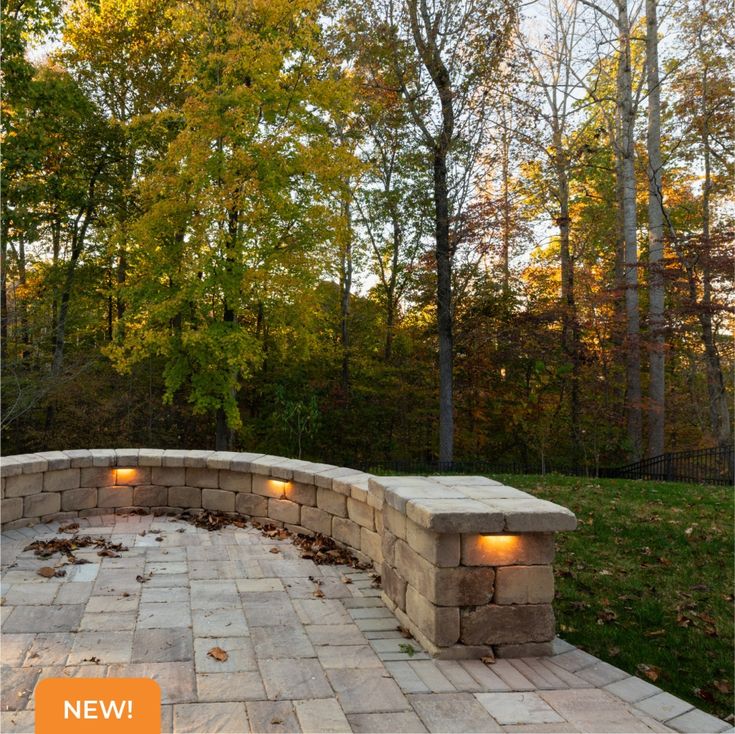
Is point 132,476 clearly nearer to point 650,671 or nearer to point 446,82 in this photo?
point 650,671

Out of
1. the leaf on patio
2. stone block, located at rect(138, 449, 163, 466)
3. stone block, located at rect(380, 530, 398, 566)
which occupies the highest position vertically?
stone block, located at rect(138, 449, 163, 466)

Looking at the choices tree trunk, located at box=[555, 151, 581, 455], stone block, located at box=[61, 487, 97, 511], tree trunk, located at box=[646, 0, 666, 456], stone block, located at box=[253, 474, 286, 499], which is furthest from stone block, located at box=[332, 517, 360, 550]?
tree trunk, located at box=[555, 151, 581, 455]

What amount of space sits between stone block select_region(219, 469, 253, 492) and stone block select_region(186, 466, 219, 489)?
0.08m

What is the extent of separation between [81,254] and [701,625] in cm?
1593

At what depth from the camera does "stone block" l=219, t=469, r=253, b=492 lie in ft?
21.4

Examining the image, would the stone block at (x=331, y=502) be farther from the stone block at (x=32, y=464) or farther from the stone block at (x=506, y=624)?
the stone block at (x=32, y=464)

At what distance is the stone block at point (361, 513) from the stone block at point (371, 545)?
0.19ft

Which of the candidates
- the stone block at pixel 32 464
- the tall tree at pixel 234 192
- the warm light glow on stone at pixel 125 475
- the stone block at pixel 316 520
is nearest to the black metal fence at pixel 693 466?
the tall tree at pixel 234 192

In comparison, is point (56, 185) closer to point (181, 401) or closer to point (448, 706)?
point (181, 401)

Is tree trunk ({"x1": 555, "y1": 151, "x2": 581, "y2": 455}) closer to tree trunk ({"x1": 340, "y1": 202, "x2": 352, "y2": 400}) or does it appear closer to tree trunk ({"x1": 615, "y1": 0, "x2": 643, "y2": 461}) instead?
tree trunk ({"x1": 615, "y1": 0, "x2": 643, "y2": 461})

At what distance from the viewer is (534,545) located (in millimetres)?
3664

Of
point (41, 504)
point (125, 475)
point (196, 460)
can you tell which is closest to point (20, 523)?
point (41, 504)

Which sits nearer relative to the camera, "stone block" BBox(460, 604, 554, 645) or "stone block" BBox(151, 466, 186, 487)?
"stone block" BBox(460, 604, 554, 645)

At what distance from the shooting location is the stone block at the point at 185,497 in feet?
22.3
